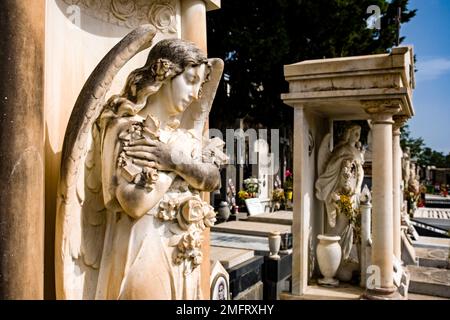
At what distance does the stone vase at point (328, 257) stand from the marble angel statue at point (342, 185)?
1.17ft

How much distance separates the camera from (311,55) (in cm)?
1755

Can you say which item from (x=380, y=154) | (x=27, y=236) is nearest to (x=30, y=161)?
(x=27, y=236)

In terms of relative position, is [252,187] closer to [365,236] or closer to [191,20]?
[365,236]

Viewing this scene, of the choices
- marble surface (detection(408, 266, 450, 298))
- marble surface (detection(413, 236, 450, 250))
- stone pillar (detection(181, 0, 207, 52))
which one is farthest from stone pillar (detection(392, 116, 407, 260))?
stone pillar (detection(181, 0, 207, 52))

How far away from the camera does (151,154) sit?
193 centimetres

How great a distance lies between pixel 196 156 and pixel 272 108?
16.8 m

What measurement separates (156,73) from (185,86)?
17cm

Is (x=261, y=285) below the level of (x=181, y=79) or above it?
below

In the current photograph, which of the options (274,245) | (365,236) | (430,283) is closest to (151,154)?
(365,236)

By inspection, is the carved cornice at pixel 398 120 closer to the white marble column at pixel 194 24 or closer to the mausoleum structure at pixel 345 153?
the mausoleum structure at pixel 345 153

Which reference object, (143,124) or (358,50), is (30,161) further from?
(358,50)

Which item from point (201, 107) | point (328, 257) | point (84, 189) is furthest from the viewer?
point (328, 257)

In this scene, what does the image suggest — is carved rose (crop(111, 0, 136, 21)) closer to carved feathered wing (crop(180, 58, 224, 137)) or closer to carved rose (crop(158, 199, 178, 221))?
carved feathered wing (crop(180, 58, 224, 137))
